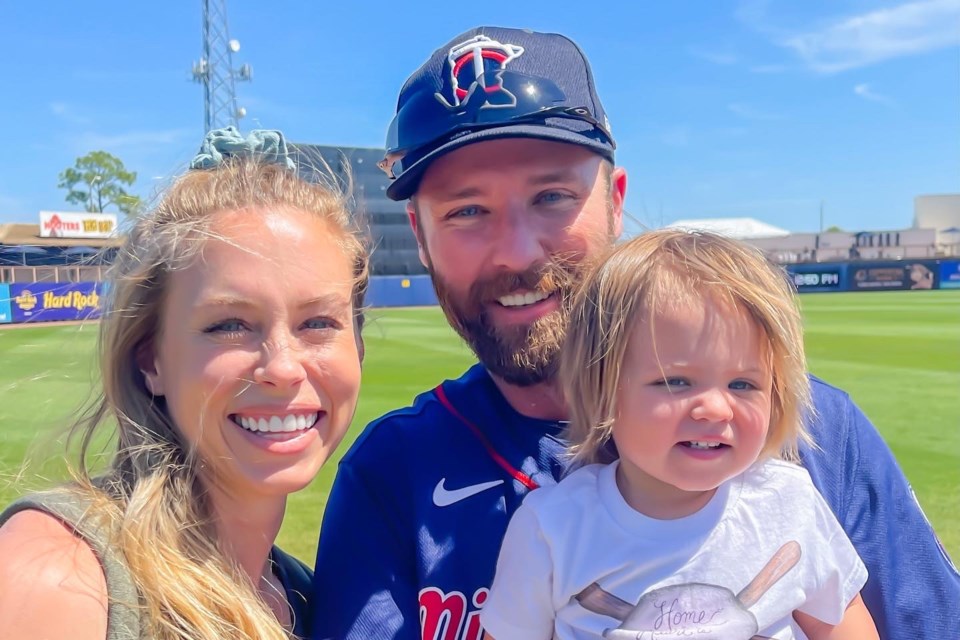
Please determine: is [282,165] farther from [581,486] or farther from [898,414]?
[898,414]

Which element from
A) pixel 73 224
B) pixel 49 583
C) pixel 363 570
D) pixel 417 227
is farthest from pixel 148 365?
pixel 73 224

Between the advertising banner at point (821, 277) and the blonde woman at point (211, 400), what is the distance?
3864cm

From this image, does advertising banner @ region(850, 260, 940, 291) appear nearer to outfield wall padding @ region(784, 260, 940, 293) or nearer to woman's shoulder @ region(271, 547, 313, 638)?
outfield wall padding @ region(784, 260, 940, 293)

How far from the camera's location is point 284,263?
1.77 meters

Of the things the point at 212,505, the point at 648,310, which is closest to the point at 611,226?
the point at 648,310

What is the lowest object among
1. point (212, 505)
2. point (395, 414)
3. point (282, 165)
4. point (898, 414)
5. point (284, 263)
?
point (898, 414)

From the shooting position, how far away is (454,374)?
11602mm

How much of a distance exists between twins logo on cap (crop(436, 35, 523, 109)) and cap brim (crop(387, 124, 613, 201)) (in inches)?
3.2

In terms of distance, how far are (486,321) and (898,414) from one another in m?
7.27

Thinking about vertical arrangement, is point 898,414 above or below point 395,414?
below

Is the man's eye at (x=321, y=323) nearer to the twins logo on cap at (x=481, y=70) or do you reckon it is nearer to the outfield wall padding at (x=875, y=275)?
the twins logo on cap at (x=481, y=70)

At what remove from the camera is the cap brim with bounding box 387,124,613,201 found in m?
2.10

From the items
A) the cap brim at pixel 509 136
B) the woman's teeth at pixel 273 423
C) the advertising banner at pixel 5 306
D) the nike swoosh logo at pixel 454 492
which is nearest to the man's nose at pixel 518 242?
the cap brim at pixel 509 136

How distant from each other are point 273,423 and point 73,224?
57.7 m
